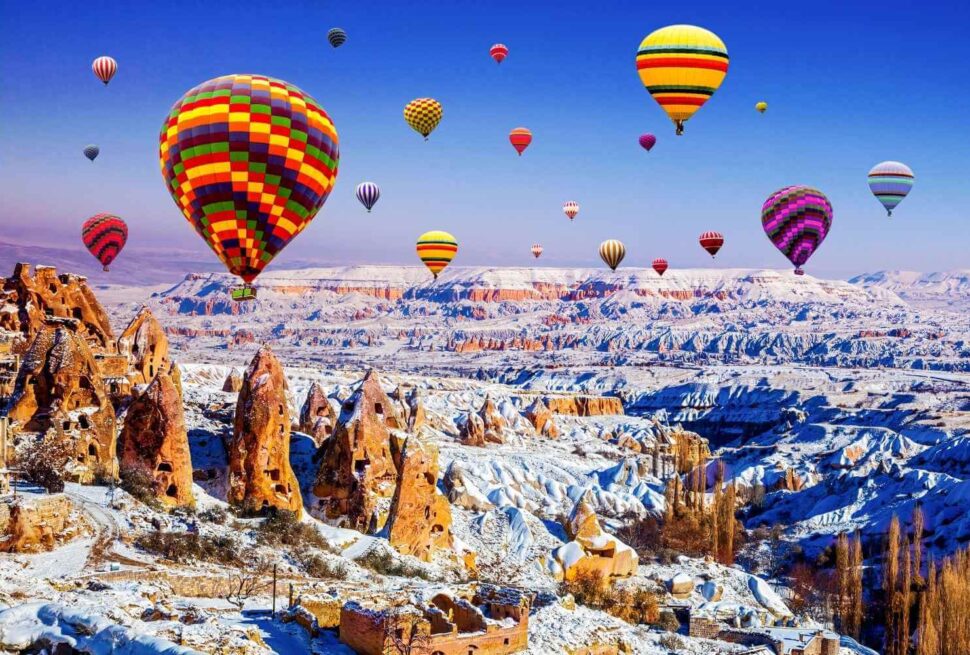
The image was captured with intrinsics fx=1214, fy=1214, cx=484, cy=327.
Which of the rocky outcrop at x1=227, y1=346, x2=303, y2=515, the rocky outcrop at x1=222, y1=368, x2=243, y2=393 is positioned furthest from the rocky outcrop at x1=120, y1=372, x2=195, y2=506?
the rocky outcrop at x1=222, y1=368, x2=243, y2=393

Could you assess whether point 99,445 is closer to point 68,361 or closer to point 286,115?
point 68,361

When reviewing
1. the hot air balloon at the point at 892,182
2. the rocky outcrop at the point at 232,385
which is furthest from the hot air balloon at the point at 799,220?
the rocky outcrop at the point at 232,385

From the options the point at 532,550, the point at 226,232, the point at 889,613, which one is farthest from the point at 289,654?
the point at 889,613

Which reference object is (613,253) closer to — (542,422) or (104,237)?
(542,422)

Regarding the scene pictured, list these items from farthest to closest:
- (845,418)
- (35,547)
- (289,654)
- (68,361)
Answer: (845,418)
(68,361)
(35,547)
(289,654)

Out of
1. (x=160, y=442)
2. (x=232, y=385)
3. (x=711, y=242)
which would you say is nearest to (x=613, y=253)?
(x=711, y=242)

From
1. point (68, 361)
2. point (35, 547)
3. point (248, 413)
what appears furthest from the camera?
point (248, 413)
